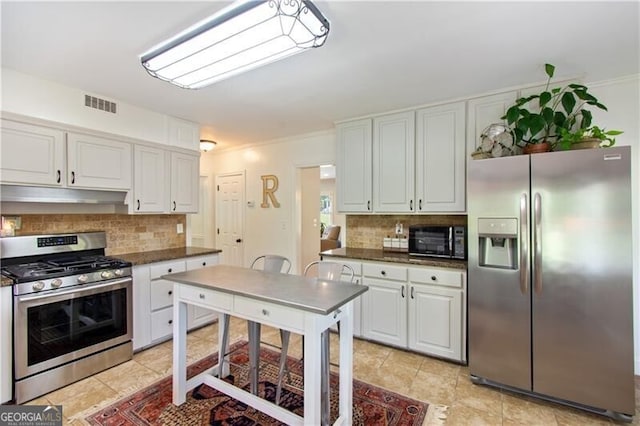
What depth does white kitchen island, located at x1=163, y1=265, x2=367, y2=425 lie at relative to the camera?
Result: 1.62m

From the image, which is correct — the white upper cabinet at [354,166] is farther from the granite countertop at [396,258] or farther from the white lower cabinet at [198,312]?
the white lower cabinet at [198,312]

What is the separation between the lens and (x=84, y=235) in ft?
9.68

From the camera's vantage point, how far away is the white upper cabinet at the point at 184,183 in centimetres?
353

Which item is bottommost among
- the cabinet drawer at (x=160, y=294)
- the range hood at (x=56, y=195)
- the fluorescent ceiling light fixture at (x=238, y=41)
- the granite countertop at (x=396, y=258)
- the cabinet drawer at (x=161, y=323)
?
the cabinet drawer at (x=161, y=323)

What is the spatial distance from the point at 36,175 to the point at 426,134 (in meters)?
3.50

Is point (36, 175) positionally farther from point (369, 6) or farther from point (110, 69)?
point (369, 6)

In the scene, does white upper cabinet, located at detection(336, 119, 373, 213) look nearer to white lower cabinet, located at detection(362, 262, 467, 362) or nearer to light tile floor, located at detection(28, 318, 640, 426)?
white lower cabinet, located at detection(362, 262, 467, 362)

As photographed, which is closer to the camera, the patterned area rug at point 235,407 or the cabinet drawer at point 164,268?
the patterned area rug at point 235,407

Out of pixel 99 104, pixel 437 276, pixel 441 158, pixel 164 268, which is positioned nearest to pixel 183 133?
pixel 99 104

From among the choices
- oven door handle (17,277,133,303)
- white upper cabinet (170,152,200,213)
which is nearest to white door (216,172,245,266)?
white upper cabinet (170,152,200,213)

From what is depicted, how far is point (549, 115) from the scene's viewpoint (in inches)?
94.3

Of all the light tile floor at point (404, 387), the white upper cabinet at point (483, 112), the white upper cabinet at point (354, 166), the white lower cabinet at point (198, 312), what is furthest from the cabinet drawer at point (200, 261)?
the white upper cabinet at point (483, 112)

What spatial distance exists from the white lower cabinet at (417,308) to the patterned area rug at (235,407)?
748mm

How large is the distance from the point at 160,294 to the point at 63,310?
837 millimetres
